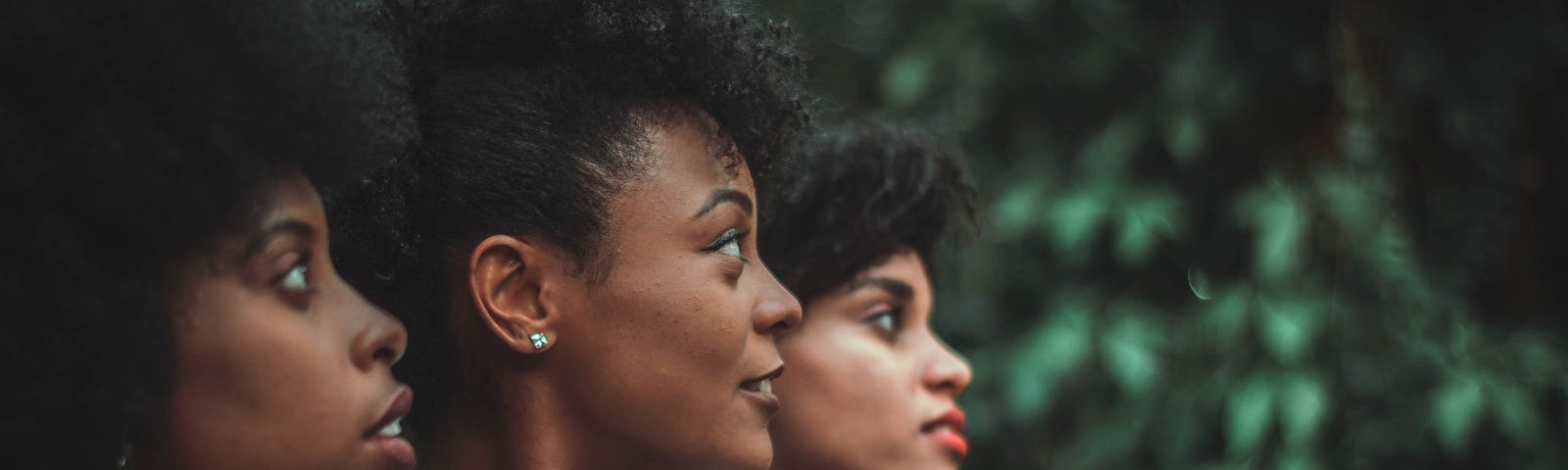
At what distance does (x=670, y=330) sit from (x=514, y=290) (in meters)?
0.15

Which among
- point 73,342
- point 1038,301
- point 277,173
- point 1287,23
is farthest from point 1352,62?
point 73,342

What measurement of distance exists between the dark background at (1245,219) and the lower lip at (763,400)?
3.79 feet

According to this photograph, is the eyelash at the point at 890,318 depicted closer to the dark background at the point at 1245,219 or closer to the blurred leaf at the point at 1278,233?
the dark background at the point at 1245,219

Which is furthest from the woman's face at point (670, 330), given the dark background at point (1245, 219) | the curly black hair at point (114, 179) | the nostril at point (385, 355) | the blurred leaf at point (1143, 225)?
the blurred leaf at point (1143, 225)

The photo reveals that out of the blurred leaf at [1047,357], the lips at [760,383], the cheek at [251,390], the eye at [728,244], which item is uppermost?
the blurred leaf at [1047,357]

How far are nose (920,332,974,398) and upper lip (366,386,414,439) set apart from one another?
32.4 inches

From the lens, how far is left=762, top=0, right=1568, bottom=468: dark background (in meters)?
2.61

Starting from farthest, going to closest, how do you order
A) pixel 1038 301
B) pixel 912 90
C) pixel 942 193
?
pixel 1038 301 < pixel 912 90 < pixel 942 193

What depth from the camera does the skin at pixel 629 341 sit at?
4.58 feet

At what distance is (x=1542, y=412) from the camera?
2.72 metres

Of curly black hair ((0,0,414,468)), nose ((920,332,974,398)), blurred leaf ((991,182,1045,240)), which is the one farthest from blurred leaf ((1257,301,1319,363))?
curly black hair ((0,0,414,468))

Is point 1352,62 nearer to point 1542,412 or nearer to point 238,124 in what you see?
point 1542,412

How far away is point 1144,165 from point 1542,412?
2.69ft

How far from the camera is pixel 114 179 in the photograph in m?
1.03
